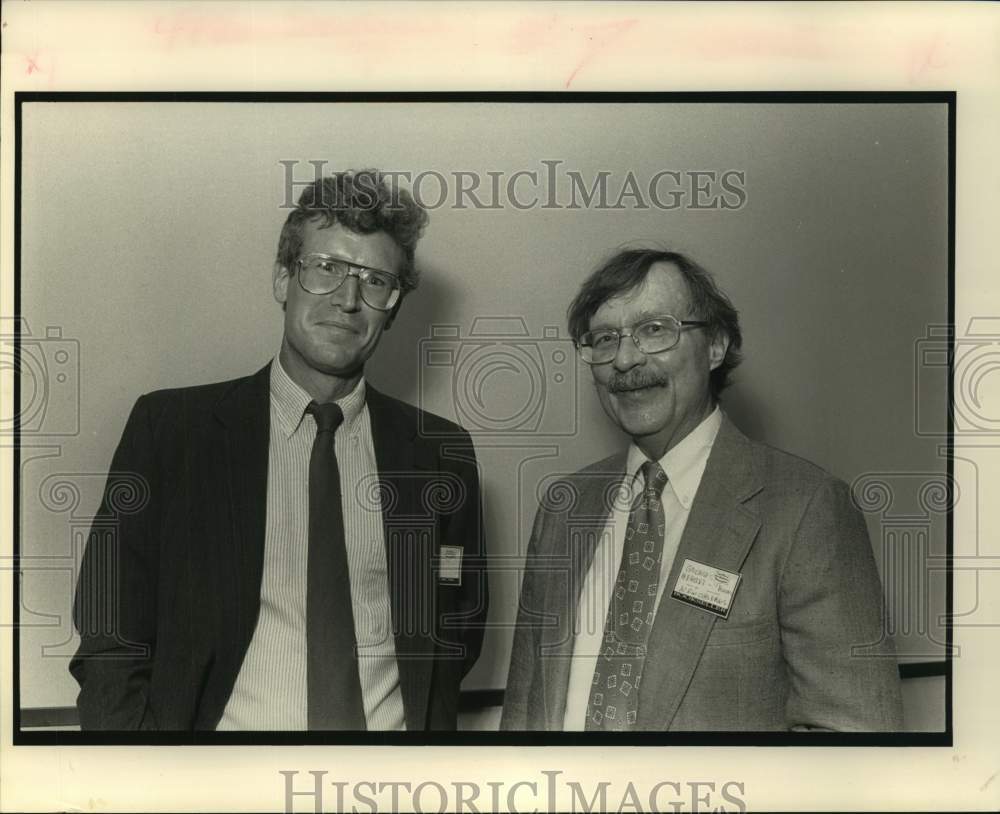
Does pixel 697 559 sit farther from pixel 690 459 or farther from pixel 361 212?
pixel 361 212

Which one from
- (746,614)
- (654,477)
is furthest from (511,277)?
(746,614)

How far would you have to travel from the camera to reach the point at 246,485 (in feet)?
6.85

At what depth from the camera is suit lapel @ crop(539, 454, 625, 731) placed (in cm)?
209

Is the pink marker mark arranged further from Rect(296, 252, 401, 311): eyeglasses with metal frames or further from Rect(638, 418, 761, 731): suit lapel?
Rect(638, 418, 761, 731): suit lapel

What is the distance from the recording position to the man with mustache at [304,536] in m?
2.07

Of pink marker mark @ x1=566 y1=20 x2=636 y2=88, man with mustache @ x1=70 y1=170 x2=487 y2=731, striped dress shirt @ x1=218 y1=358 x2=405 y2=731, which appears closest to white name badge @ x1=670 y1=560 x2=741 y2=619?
man with mustache @ x1=70 y1=170 x2=487 y2=731

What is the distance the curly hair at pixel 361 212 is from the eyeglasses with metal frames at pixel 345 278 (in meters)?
0.02

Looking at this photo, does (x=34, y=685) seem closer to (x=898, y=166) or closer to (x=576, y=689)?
(x=576, y=689)

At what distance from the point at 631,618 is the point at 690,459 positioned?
0.30 m

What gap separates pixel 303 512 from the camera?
6.83 ft

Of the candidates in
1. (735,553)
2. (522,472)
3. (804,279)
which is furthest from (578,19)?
(735,553)

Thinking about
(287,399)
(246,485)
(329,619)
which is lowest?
(329,619)

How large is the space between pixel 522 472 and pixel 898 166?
895 millimetres

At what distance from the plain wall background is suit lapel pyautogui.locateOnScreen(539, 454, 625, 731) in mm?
61
